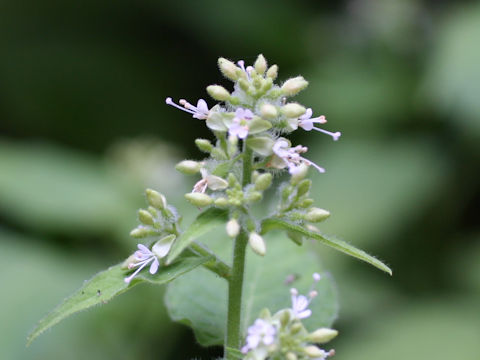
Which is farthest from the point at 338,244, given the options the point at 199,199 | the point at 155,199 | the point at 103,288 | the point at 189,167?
the point at 103,288

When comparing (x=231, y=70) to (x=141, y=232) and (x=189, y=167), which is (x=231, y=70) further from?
(x=141, y=232)

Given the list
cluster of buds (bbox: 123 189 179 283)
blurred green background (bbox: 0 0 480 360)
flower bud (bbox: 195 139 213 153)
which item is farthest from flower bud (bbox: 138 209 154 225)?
blurred green background (bbox: 0 0 480 360)

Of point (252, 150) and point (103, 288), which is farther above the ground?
point (252, 150)

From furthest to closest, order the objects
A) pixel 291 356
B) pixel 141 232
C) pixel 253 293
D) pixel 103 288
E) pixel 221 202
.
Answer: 1. pixel 253 293
2. pixel 141 232
3. pixel 103 288
4. pixel 221 202
5. pixel 291 356

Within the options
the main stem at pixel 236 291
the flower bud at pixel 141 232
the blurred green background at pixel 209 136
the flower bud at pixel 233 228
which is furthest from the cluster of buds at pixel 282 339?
the blurred green background at pixel 209 136

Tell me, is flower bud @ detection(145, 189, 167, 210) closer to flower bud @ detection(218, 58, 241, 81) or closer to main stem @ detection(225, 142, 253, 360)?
main stem @ detection(225, 142, 253, 360)

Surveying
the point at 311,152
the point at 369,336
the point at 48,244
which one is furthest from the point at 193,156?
the point at 369,336
